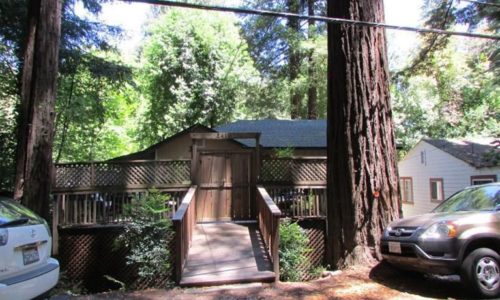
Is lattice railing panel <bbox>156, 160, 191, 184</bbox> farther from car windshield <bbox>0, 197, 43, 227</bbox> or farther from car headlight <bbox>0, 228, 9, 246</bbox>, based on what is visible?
Result: car headlight <bbox>0, 228, 9, 246</bbox>

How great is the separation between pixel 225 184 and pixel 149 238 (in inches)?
159

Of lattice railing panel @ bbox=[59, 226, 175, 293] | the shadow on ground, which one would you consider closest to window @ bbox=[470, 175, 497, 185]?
the shadow on ground

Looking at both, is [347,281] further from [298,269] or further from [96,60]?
[96,60]

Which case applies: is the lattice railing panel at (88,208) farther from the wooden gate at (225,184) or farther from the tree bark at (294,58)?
the tree bark at (294,58)

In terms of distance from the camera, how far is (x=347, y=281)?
6184mm

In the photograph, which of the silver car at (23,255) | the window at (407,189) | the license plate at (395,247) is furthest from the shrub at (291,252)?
the window at (407,189)

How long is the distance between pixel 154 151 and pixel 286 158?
7.99 meters

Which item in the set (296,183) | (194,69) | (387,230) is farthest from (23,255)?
(194,69)

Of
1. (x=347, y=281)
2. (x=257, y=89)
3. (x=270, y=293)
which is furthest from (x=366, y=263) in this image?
(x=257, y=89)

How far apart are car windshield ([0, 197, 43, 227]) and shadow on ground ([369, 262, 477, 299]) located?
4498 mm

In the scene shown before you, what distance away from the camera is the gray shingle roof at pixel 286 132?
16328mm

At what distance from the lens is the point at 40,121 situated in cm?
697

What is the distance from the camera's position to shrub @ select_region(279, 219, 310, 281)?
8.62 metres

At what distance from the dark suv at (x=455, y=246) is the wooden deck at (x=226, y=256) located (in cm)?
241
